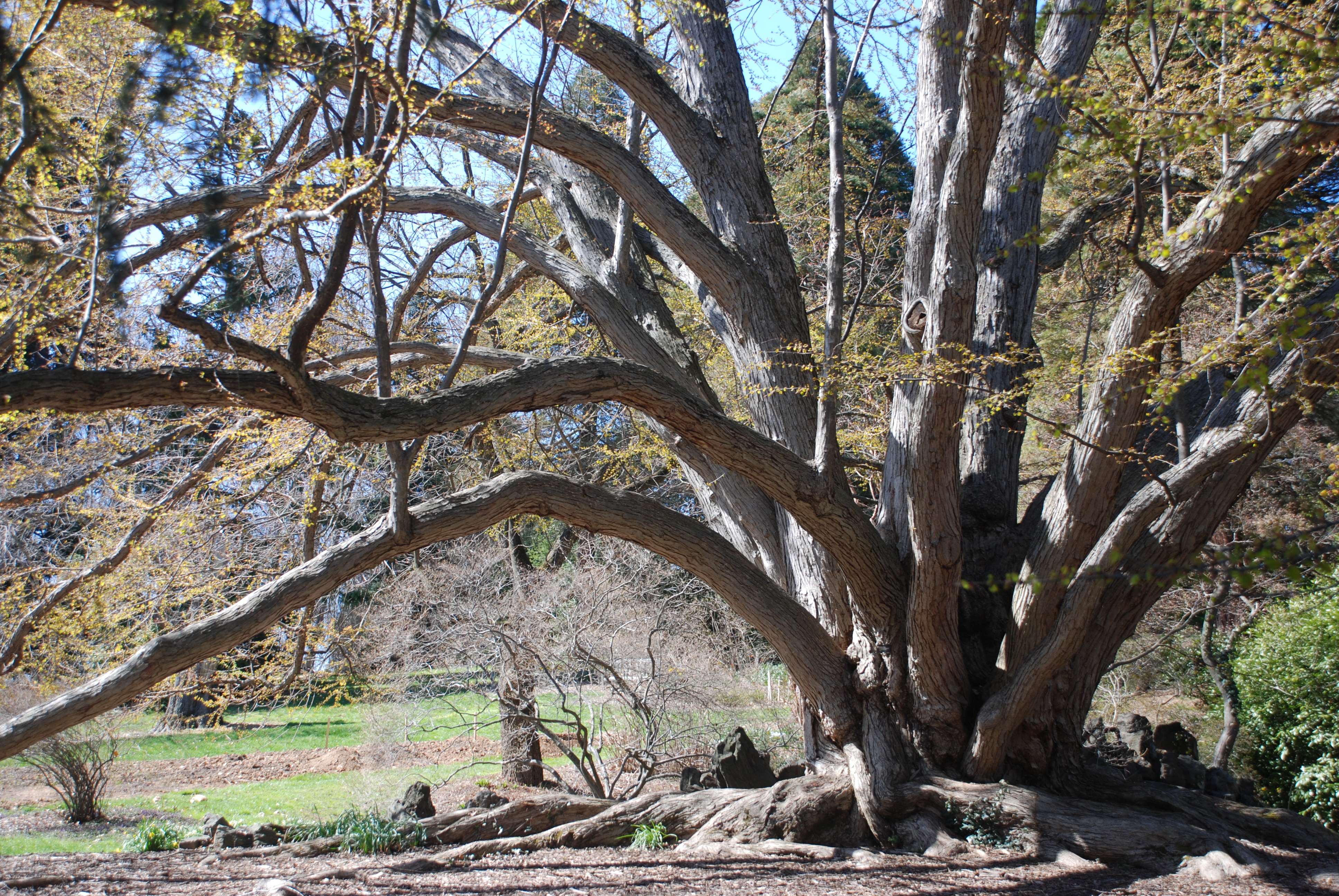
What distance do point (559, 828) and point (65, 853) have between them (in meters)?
3.45

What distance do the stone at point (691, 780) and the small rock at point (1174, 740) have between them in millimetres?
3919

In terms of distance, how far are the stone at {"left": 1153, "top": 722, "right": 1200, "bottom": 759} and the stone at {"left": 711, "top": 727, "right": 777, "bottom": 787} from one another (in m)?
3.40

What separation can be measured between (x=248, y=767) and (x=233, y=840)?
8.76m

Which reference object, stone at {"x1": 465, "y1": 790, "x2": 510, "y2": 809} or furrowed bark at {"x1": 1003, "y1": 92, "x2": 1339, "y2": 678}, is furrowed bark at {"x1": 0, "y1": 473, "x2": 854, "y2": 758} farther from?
stone at {"x1": 465, "y1": 790, "x2": 510, "y2": 809}

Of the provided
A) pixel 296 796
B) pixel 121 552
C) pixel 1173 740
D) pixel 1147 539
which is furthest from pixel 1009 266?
pixel 296 796

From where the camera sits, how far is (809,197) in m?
11.4

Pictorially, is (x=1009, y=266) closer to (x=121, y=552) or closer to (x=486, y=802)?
(x=486, y=802)

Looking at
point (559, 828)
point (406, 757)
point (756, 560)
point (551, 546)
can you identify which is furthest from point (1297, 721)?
point (551, 546)

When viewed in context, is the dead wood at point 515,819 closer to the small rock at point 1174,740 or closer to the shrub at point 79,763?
the small rock at point 1174,740

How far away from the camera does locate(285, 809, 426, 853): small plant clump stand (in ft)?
18.6

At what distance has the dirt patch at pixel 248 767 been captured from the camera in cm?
1063

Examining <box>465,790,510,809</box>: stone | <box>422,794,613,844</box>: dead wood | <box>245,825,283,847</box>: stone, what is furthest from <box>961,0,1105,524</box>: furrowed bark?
<box>245,825,283,847</box>: stone

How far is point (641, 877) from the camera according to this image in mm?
4980

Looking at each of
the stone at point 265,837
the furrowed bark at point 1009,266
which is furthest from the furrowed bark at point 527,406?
the stone at point 265,837
